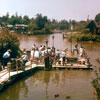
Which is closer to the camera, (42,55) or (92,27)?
(42,55)

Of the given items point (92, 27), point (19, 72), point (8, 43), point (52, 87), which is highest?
point (92, 27)

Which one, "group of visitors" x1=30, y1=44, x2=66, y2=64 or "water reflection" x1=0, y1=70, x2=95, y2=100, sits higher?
"group of visitors" x1=30, y1=44, x2=66, y2=64

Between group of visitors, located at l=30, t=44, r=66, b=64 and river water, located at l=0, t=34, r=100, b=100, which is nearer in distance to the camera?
river water, located at l=0, t=34, r=100, b=100

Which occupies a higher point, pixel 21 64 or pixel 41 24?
pixel 41 24

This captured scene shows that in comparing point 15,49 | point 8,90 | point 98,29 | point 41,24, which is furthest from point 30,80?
point 41,24

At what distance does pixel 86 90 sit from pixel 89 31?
5123 cm

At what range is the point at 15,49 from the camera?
2211 cm

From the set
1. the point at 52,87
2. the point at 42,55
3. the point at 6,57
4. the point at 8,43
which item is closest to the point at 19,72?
the point at 6,57

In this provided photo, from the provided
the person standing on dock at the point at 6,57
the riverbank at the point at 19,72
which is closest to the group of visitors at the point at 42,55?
the riverbank at the point at 19,72

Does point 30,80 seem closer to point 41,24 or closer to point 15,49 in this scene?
point 15,49

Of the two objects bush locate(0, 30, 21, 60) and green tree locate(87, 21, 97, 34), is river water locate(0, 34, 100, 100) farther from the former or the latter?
green tree locate(87, 21, 97, 34)

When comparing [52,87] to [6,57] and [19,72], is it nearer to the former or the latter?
[19,72]

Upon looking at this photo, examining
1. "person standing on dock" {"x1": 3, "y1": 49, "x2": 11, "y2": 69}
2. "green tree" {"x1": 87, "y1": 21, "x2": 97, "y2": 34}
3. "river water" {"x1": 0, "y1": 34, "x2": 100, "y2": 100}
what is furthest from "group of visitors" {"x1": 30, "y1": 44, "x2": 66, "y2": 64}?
"green tree" {"x1": 87, "y1": 21, "x2": 97, "y2": 34}

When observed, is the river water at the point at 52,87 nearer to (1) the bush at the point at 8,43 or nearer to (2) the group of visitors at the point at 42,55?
(2) the group of visitors at the point at 42,55
